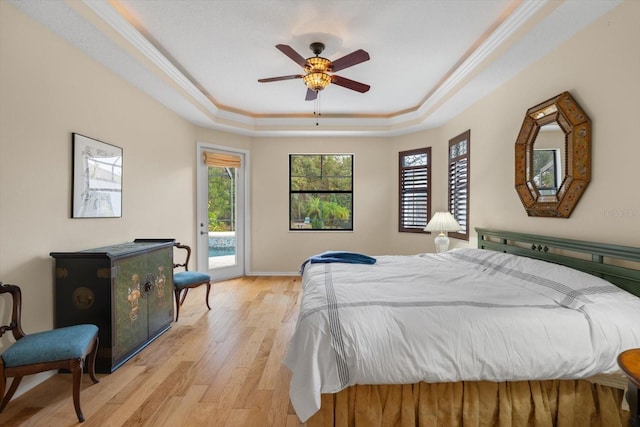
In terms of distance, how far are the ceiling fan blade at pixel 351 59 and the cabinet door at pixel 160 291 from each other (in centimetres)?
245

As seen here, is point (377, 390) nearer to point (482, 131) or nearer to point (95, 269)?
point (95, 269)

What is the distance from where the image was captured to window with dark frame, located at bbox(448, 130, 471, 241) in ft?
13.4

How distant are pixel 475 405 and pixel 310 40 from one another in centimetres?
303

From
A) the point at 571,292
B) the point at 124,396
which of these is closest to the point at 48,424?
the point at 124,396

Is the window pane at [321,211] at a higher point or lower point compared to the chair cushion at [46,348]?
higher

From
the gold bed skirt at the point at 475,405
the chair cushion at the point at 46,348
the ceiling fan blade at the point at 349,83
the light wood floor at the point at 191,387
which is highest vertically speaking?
the ceiling fan blade at the point at 349,83

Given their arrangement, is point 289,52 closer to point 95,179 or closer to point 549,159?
point 95,179

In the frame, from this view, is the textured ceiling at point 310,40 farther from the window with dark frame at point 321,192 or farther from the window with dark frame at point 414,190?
the window with dark frame at point 321,192

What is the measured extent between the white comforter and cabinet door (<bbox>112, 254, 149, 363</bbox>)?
166cm

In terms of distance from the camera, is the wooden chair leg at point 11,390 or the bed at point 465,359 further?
the wooden chair leg at point 11,390

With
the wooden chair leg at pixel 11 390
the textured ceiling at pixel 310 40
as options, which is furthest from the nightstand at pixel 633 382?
the wooden chair leg at pixel 11 390

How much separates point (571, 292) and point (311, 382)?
5.00 ft

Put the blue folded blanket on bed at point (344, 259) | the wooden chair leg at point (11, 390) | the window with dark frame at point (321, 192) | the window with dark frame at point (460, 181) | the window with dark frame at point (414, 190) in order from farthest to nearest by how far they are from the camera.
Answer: the window with dark frame at point (321, 192) < the window with dark frame at point (414, 190) < the window with dark frame at point (460, 181) < the blue folded blanket on bed at point (344, 259) < the wooden chair leg at point (11, 390)

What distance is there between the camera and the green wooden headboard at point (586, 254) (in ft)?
6.15
